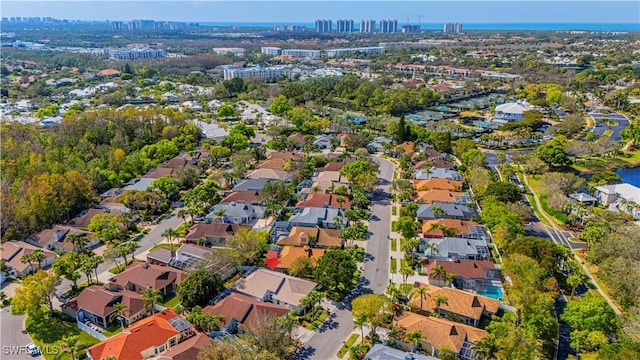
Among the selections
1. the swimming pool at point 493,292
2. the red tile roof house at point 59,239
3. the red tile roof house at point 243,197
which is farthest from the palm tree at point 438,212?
the red tile roof house at point 59,239

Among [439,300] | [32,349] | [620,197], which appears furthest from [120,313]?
[620,197]

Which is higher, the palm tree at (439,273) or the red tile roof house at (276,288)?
the palm tree at (439,273)

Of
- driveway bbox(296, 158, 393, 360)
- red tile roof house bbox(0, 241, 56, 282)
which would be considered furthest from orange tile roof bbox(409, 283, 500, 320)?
red tile roof house bbox(0, 241, 56, 282)

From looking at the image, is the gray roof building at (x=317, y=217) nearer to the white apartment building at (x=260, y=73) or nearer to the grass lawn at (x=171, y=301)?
the grass lawn at (x=171, y=301)

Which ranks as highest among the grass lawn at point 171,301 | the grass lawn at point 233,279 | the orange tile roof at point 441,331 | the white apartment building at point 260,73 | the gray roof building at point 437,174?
the white apartment building at point 260,73

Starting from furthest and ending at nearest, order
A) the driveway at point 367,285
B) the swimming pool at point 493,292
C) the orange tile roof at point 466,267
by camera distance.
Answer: the orange tile roof at point 466,267 → the swimming pool at point 493,292 → the driveway at point 367,285

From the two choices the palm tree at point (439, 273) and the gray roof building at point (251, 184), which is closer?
the palm tree at point (439, 273)

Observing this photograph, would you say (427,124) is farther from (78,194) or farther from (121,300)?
(121,300)
